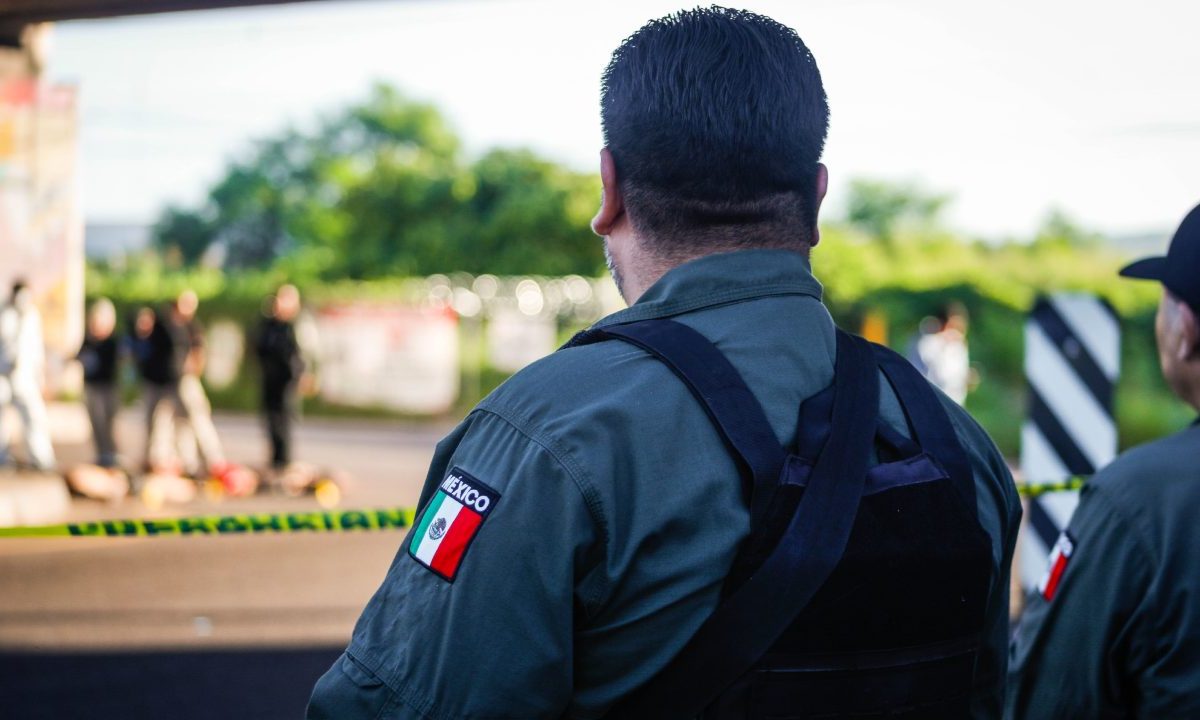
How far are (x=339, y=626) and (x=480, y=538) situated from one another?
5.28m

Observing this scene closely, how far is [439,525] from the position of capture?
132 centimetres

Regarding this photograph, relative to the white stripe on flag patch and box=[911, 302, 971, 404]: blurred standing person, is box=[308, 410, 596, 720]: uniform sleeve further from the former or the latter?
box=[911, 302, 971, 404]: blurred standing person

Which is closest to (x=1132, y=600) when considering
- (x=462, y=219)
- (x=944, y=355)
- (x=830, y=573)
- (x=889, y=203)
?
(x=830, y=573)

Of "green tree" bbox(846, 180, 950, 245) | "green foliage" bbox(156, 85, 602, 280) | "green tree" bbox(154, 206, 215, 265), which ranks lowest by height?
"green tree" bbox(154, 206, 215, 265)

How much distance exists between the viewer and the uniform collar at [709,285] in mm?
1454

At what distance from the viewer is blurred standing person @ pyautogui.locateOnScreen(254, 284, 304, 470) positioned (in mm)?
12047

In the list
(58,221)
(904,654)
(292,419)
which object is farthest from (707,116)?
(58,221)

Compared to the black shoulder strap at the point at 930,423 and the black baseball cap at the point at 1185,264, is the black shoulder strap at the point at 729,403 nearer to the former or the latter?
the black shoulder strap at the point at 930,423

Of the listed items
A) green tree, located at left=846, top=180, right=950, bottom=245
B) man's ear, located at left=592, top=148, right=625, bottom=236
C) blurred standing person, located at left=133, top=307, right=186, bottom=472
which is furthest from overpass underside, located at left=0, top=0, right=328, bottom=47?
green tree, located at left=846, top=180, right=950, bottom=245

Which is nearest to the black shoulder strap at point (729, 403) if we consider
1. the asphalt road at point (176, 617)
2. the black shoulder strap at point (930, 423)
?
→ the black shoulder strap at point (930, 423)

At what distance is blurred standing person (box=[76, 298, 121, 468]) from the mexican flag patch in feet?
36.9

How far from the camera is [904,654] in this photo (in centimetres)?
141

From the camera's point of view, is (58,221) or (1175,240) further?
(58,221)

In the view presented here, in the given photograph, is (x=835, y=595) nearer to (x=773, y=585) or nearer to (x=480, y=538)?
(x=773, y=585)
